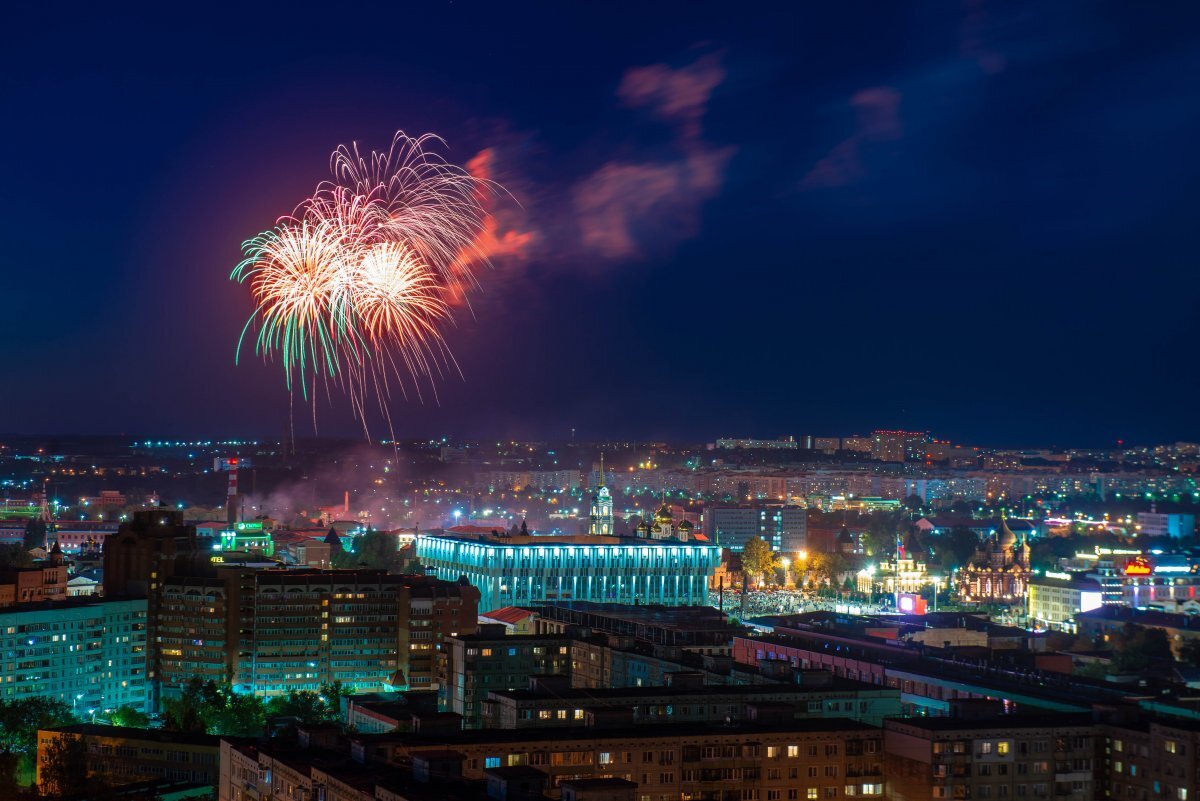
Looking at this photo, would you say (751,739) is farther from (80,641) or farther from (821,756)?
(80,641)

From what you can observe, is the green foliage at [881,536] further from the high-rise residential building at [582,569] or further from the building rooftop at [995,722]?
the building rooftop at [995,722]

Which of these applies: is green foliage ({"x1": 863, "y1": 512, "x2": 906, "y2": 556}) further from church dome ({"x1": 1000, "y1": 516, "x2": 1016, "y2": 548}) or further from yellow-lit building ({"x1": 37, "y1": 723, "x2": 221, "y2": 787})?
yellow-lit building ({"x1": 37, "y1": 723, "x2": 221, "y2": 787})

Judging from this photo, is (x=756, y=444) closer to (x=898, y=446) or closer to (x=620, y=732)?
(x=898, y=446)

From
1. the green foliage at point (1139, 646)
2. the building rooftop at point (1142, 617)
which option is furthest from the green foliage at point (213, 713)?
the building rooftop at point (1142, 617)

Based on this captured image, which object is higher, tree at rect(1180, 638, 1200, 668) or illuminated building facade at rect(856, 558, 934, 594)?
illuminated building facade at rect(856, 558, 934, 594)

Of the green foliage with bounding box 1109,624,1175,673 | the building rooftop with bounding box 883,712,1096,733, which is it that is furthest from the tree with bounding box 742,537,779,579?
the building rooftop with bounding box 883,712,1096,733

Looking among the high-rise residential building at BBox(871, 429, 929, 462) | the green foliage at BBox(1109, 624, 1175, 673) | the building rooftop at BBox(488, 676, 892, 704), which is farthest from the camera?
the high-rise residential building at BBox(871, 429, 929, 462)
